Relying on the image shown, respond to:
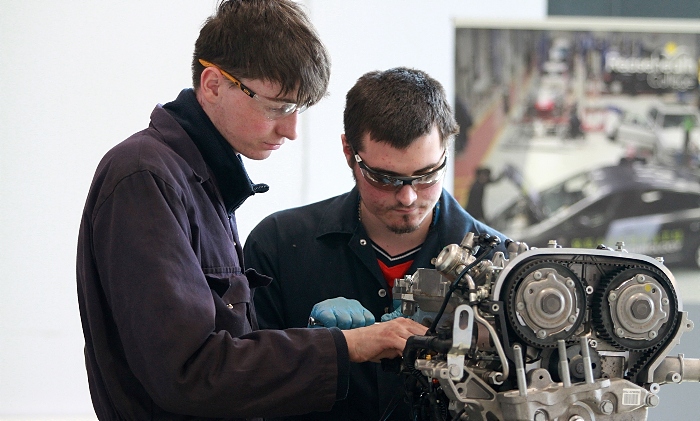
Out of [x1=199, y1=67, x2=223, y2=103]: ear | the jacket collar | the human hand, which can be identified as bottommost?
the human hand

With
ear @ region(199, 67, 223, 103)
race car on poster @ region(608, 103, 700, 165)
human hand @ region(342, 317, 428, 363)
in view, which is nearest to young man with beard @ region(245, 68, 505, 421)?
human hand @ region(342, 317, 428, 363)

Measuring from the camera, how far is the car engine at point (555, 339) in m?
1.44

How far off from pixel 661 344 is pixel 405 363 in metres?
0.51

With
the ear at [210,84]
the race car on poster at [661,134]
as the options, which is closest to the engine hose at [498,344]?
the ear at [210,84]

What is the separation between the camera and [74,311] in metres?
3.41

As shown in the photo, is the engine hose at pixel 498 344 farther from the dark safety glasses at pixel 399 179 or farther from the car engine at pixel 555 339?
the dark safety glasses at pixel 399 179

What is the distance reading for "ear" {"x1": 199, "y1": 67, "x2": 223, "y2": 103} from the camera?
5.24 ft

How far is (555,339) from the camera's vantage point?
4.78ft

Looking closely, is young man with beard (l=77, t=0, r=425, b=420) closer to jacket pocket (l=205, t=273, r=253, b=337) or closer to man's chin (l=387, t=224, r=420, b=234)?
jacket pocket (l=205, t=273, r=253, b=337)

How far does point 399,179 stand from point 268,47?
531 mm

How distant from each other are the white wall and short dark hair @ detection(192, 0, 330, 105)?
5.93 ft

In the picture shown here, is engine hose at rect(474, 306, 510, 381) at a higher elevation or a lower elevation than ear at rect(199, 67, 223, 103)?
lower

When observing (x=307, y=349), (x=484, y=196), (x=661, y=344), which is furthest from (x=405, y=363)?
(x=484, y=196)

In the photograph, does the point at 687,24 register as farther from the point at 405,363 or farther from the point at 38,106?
the point at 38,106
